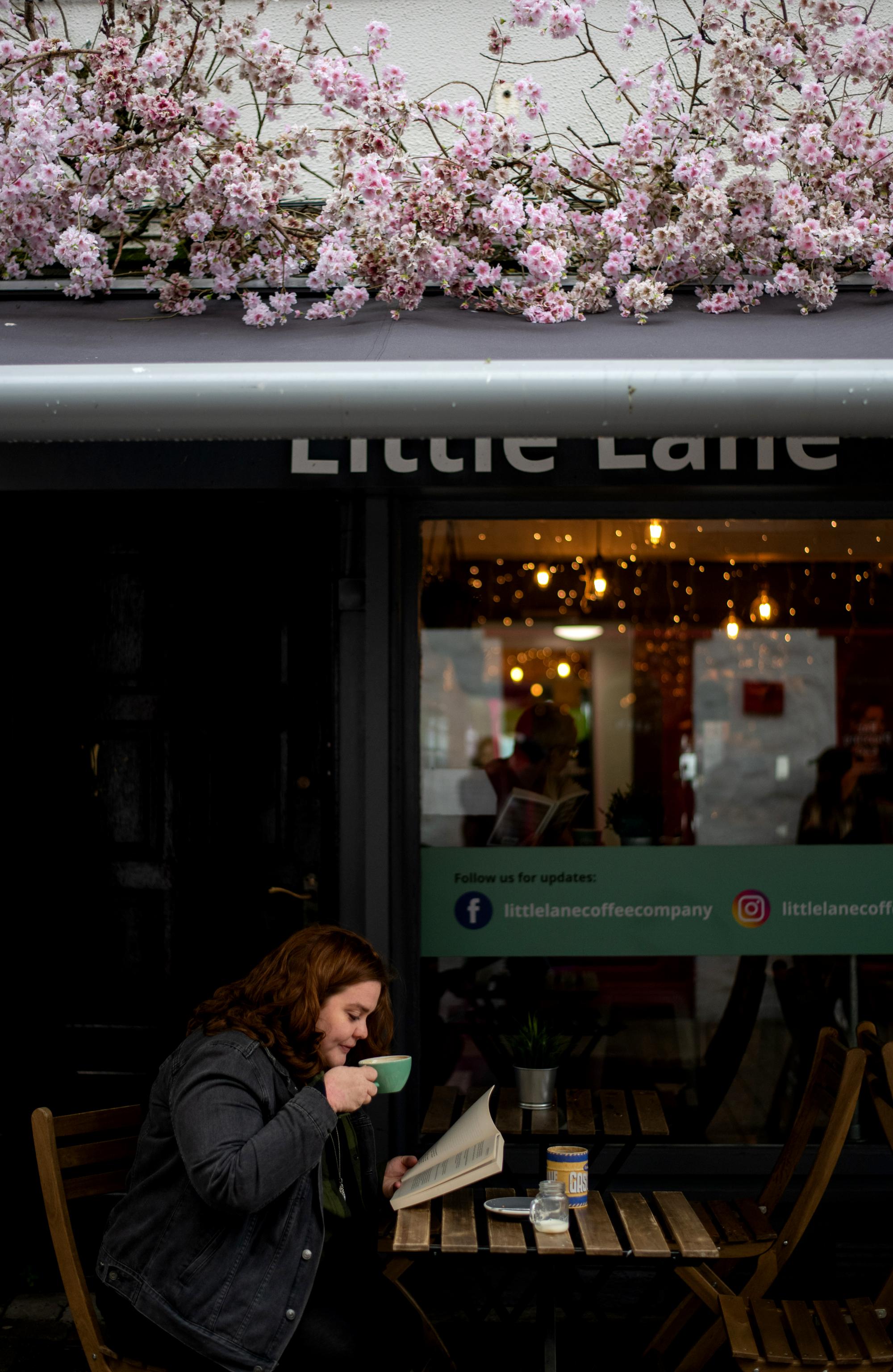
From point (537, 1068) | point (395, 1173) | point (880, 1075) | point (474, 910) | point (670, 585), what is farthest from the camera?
point (670, 585)

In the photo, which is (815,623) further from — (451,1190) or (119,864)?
(451,1190)

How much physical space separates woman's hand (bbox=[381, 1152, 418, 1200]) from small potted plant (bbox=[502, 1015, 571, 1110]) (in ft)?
2.56

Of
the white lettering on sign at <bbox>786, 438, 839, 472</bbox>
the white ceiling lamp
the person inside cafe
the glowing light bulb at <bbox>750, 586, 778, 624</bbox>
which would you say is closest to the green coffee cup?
the person inside cafe

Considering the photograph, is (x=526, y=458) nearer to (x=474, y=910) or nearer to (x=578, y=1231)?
(x=474, y=910)

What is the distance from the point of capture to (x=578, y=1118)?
340 centimetres

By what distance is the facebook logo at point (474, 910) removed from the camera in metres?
4.32

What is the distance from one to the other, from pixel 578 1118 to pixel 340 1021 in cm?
105

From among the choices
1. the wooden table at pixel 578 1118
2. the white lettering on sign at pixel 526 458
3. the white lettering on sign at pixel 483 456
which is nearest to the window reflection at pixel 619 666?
the white lettering on sign at pixel 526 458

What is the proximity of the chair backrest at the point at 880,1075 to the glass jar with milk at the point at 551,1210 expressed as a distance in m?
0.96

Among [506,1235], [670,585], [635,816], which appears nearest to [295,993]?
[506,1235]

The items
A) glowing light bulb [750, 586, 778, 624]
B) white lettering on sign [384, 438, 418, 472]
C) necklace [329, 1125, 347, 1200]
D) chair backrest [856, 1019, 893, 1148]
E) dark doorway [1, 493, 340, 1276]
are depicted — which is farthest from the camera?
glowing light bulb [750, 586, 778, 624]

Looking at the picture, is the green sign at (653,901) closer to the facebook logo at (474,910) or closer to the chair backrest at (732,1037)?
the facebook logo at (474,910)

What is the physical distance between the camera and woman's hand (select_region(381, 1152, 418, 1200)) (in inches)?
113

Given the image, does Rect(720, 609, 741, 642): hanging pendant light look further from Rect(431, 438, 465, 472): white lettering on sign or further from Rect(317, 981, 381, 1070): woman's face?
Rect(317, 981, 381, 1070): woman's face
